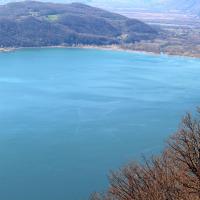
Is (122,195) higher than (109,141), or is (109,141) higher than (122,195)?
(122,195)

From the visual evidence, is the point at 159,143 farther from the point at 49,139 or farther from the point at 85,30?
the point at 85,30

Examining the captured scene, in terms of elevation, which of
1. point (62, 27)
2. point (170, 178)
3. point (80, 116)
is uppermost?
point (170, 178)

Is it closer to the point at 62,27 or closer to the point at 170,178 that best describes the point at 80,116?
the point at 170,178

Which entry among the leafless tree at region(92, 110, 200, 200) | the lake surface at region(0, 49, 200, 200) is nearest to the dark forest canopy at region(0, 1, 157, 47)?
the lake surface at region(0, 49, 200, 200)

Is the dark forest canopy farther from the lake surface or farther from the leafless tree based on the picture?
the leafless tree

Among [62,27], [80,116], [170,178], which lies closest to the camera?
[170,178]

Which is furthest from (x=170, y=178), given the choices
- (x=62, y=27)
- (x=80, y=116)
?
(x=62, y=27)

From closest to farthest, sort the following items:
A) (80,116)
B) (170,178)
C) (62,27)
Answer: (170,178) → (80,116) → (62,27)

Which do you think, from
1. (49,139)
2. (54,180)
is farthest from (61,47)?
(54,180)
